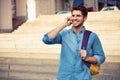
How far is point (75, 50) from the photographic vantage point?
3.72m

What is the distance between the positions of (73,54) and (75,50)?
0.17 feet

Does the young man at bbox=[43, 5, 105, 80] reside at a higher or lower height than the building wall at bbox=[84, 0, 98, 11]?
lower

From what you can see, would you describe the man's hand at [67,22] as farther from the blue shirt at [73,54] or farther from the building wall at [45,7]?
the building wall at [45,7]

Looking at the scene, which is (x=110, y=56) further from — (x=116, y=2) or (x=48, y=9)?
(x=116, y=2)

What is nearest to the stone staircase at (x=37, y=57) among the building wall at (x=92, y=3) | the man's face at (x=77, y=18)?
the man's face at (x=77, y=18)

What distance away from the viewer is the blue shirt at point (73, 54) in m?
3.69

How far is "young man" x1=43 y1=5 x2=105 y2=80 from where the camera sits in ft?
12.1

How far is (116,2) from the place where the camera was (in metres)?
41.0

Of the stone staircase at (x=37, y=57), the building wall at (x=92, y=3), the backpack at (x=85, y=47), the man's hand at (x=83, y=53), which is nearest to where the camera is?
the man's hand at (x=83, y=53)

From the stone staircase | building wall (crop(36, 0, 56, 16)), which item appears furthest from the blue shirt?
building wall (crop(36, 0, 56, 16))

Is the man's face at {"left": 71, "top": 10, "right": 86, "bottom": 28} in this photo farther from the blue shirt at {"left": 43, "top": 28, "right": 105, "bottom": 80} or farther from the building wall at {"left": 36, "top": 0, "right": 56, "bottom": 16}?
the building wall at {"left": 36, "top": 0, "right": 56, "bottom": 16}

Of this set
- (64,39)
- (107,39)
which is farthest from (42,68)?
(64,39)

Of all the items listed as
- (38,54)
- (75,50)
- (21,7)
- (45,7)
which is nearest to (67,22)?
(75,50)

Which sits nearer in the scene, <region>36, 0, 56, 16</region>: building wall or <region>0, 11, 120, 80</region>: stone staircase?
<region>0, 11, 120, 80</region>: stone staircase
